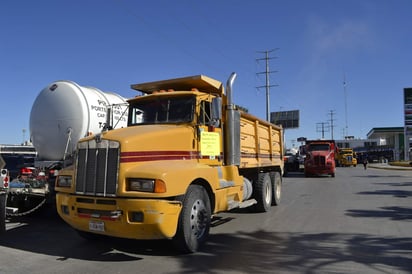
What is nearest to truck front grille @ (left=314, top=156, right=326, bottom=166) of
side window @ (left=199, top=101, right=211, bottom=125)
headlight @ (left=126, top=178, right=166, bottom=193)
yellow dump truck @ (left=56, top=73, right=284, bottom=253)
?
yellow dump truck @ (left=56, top=73, right=284, bottom=253)

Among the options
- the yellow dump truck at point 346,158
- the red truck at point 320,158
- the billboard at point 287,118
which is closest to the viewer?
the red truck at point 320,158

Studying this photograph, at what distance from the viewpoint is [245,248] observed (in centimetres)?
711

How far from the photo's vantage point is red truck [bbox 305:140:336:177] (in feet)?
94.0

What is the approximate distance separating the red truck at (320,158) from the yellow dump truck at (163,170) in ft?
67.6

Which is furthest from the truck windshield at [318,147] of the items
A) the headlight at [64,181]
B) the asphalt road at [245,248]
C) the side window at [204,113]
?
the headlight at [64,181]

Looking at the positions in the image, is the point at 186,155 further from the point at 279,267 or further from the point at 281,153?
the point at 281,153

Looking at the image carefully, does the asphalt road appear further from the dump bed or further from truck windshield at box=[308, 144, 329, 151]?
truck windshield at box=[308, 144, 329, 151]

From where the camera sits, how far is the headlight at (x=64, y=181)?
6.89m

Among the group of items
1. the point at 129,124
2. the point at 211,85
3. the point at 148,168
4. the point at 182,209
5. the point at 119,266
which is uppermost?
the point at 211,85

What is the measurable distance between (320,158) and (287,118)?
46.6 m

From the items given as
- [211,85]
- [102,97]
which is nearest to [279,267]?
[211,85]

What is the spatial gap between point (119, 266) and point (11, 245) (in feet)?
8.57

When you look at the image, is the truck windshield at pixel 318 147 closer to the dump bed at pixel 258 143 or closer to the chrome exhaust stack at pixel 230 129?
the dump bed at pixel 258 143

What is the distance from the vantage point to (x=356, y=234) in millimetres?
8211
